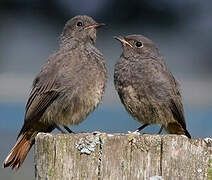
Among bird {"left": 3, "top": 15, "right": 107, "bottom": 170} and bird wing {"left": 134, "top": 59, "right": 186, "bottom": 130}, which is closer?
bird {"left": 3, "top": 15, "right": 107, "bottom": 170}

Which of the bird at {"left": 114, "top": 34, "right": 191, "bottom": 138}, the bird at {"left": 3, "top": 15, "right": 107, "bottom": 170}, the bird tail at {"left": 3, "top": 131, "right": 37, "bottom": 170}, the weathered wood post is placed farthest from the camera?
the bird at {"left": 114, "top": 34, "right": 191, "bottom": 138}

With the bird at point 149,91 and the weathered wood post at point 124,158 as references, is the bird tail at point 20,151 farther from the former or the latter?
the weathered wood post at point 124,158

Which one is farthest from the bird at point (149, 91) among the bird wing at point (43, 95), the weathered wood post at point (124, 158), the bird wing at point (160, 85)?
the weathered wood post at point (124, 158)

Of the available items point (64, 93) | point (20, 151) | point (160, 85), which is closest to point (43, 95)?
point (64, 93)

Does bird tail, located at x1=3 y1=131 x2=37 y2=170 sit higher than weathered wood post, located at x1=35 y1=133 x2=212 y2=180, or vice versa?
bird tail, located at x1=3 y1=131 x2=37 y2=170

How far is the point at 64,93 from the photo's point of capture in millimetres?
6988

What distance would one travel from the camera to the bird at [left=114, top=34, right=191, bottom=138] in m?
7.55

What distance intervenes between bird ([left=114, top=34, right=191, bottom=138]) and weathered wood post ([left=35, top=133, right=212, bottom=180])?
2641 mm

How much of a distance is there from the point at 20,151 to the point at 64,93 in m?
0.60

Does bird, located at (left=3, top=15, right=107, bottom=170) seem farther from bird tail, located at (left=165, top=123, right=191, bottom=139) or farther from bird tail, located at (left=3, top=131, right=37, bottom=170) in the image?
bird tail, located at (left=165, top=123, right=191, bottom=139)

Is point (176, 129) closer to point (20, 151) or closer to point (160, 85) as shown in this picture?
point (160, 85)

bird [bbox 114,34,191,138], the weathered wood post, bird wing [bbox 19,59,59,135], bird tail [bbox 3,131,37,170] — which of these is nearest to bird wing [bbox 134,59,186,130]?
bird [bbox 114,34,191,138]

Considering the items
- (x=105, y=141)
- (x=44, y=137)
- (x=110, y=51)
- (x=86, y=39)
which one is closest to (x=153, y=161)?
(x=105, y=141)

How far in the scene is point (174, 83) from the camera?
7.87 metres
